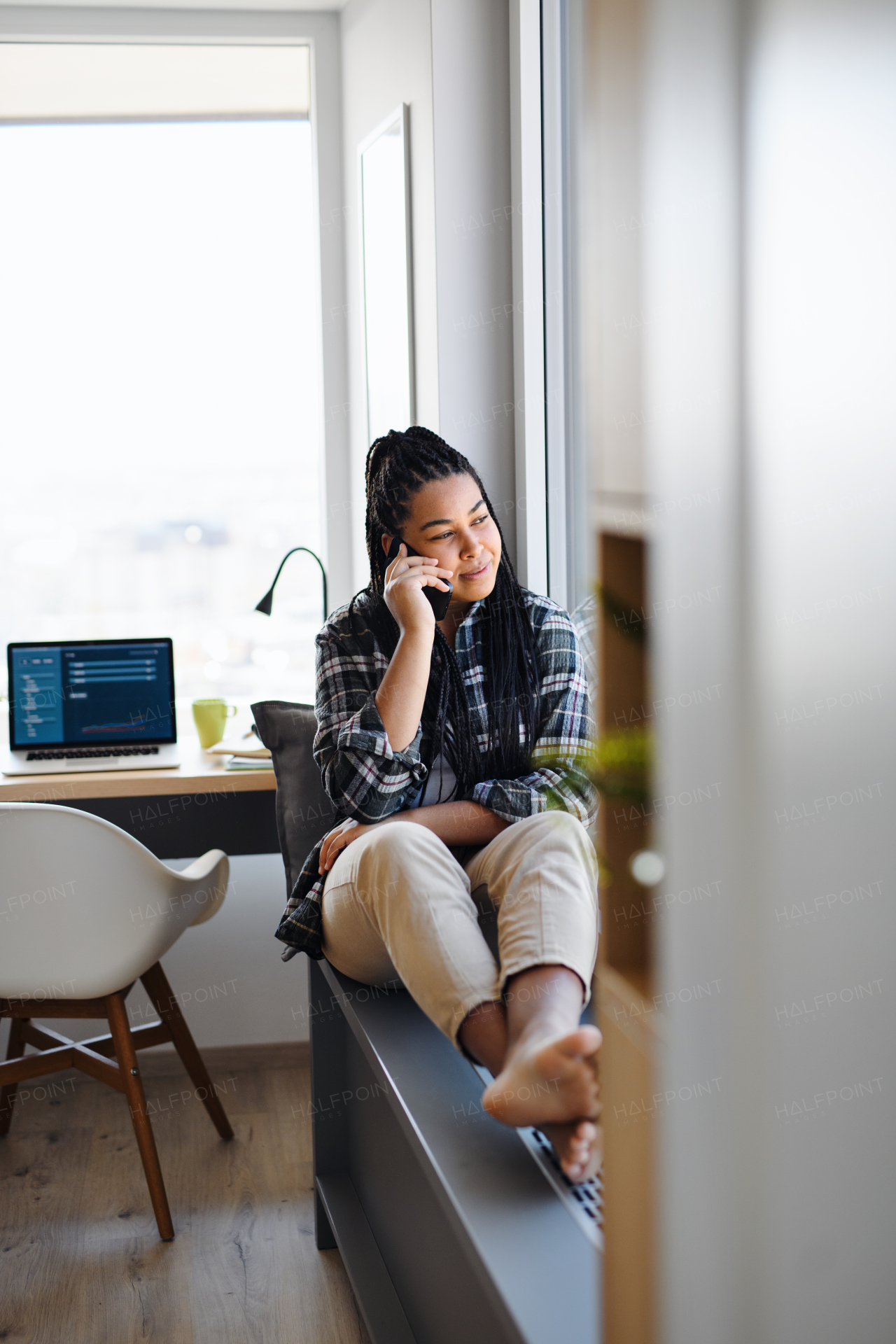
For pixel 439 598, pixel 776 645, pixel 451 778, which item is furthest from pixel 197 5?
pixel 776 645

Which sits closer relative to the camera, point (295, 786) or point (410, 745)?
point (410, 745)

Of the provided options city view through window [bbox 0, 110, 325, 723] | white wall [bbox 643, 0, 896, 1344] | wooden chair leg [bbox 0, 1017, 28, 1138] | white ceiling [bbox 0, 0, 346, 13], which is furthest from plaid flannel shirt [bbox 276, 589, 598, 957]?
white ceiling [bbox 0, 0, 346, 13]

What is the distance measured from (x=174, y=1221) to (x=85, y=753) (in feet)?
2.91

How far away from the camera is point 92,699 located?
2293 mm

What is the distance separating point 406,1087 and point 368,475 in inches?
39.0

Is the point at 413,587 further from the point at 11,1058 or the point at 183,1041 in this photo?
the point at 11,1058

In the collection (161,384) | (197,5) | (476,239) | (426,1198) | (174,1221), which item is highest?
(197,5)

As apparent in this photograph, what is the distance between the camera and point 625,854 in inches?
11.9

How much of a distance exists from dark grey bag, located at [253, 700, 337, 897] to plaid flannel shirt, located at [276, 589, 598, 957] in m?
0.07

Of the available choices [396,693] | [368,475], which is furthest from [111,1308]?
[368,475]

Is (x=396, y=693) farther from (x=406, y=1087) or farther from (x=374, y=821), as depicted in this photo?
(x=406, y=1087)

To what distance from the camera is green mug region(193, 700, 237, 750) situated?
2328 mm

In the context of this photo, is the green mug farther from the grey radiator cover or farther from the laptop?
the grey radiator cover

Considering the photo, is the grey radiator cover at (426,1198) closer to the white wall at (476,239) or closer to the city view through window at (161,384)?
the white wall at (476,239)
